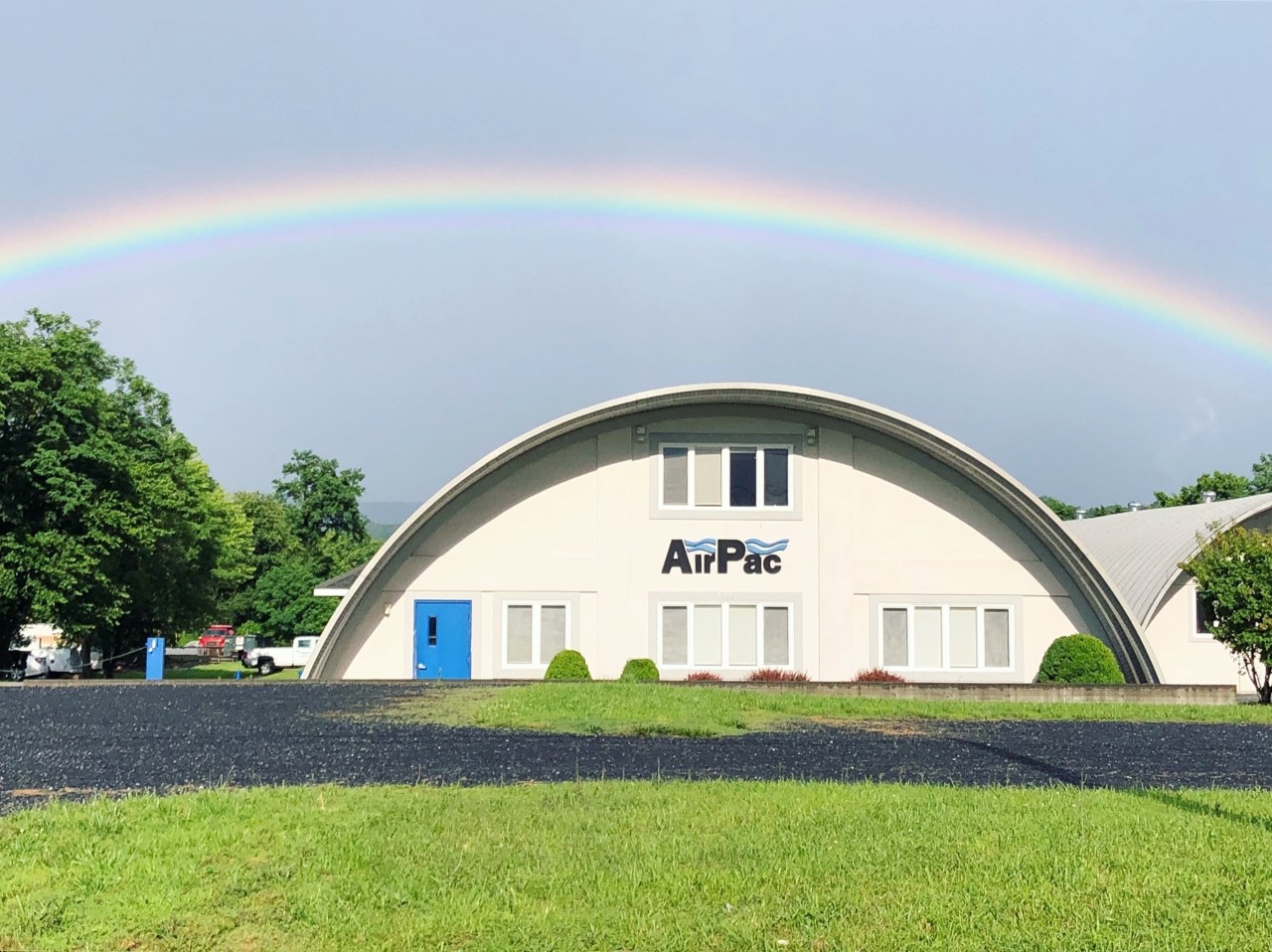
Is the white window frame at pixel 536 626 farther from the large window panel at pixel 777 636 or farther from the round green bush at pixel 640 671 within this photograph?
the large window panel at pixel 777 636

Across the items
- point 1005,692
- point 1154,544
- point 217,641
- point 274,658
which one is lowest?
point 217,641

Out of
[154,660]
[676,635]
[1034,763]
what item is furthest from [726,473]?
[1034,763]

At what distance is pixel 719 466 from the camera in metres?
28.0

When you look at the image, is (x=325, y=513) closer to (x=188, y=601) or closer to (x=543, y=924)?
(x=188, y=601)

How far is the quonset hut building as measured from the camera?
1072 inches

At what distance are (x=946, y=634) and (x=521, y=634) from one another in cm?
985

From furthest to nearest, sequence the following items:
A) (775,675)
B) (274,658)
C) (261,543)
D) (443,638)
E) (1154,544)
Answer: (261,543)
(274,658)
(1154,544)
(443,638)
(775,675)

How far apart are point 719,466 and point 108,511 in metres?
18.4

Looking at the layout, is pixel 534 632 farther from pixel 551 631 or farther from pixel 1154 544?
pixel 1154 544

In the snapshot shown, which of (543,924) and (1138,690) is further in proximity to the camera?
(1138,690)

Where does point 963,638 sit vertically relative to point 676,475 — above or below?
below

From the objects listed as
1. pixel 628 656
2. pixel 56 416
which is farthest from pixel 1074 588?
pixel 56 416

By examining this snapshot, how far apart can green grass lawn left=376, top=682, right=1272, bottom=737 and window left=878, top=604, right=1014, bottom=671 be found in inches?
221

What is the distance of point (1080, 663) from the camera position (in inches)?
1016
